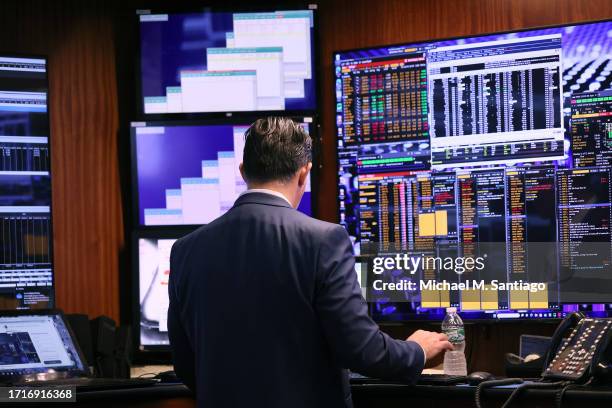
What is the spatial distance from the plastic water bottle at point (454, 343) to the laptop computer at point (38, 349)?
1.24 metres

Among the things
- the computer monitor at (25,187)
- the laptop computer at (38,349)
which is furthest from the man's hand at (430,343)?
the computer monitor at (25,187)

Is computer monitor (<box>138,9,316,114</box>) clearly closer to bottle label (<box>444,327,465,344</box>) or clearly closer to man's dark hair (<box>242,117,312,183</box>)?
bottle label (<box>444,327,465,344</box>)

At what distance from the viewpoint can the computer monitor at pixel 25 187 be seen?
328 centimetres

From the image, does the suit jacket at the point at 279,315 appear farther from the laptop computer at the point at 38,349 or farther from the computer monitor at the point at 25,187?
the computer monitor at the point at 25,187

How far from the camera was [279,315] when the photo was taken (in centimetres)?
188

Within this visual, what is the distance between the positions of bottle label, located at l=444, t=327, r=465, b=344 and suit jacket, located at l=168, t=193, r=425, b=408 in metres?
1.07

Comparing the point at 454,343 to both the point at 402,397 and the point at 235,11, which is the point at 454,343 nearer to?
the point at 402,397

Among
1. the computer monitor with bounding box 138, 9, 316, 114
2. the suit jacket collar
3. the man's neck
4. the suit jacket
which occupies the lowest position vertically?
the suit jacket

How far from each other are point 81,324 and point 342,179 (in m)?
1.14

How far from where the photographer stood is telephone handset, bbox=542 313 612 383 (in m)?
2.11

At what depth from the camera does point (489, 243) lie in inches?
123

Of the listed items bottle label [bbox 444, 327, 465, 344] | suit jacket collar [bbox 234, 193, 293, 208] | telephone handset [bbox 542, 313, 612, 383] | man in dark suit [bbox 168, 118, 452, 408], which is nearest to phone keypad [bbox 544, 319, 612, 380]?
telephone handset [bbox 542, 313, 612, 383]

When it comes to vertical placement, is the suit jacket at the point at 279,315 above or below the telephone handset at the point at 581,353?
above

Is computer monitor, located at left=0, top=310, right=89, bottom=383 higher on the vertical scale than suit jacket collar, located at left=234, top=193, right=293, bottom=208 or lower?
lower
